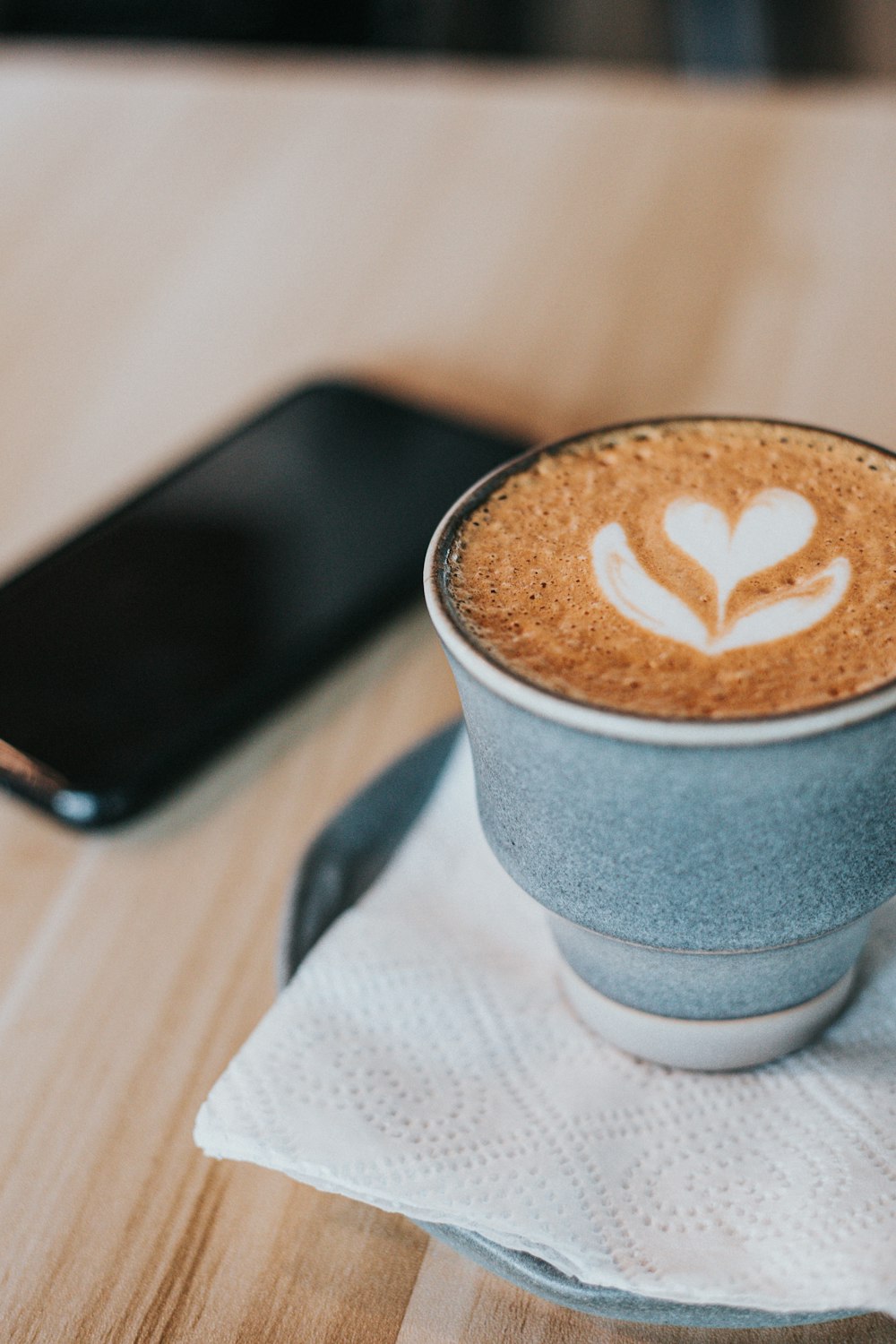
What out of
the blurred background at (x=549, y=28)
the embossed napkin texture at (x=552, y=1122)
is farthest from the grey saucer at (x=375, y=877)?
the blurred background at (x=549, y=28)

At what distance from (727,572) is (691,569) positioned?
0.03ft

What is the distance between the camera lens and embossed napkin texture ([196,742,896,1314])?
320mm

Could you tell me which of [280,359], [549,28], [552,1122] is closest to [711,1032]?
[552,1122]

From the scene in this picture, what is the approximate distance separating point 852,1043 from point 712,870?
0.12 metres

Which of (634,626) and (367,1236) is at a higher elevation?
(634,626)

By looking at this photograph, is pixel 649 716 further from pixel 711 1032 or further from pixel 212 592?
pixel 212 592

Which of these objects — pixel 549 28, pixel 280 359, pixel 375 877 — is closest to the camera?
pixel 375 877

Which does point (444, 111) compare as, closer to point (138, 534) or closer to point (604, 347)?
point (604, 347)

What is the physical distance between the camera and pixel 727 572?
1.18ft

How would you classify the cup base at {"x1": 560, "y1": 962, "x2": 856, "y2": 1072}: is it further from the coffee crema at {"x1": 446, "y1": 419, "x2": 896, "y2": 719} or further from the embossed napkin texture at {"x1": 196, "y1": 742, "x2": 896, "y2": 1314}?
the coffee crema at {"x1": 446, "y1": 419, "x2": 896, "y2": 719}

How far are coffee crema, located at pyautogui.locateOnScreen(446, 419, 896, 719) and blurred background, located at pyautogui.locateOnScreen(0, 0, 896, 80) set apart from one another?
1677 millimetres

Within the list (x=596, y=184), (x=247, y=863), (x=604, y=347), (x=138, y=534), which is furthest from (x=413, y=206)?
(x=247, y=863)

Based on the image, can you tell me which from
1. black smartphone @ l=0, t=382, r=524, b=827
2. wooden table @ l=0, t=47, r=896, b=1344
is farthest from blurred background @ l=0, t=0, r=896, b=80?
black smartphone @ l=0, t=382, r=524, b=827

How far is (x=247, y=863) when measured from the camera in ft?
1.57
